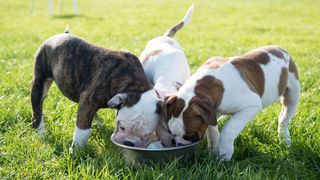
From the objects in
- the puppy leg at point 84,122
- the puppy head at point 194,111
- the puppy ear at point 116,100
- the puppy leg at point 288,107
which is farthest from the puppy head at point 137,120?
the puppy leg at point 288,107

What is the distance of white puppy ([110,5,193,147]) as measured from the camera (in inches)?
163

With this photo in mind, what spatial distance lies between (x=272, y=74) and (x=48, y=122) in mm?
2694

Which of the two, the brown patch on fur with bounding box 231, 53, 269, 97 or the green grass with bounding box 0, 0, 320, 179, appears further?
the brown patch on fur with bounding box 231, 53, 269, 97

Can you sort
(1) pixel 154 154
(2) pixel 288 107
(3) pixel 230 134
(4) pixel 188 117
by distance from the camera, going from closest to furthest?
1. (1) pixel 154 154
2. (4) pixel 188 117
3. (3) pixel 230 134
4. (2) pixel 288 107

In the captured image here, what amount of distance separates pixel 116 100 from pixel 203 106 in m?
0.85

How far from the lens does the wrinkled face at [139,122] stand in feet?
13.6

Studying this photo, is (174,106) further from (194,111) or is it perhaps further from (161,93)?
(161,93)

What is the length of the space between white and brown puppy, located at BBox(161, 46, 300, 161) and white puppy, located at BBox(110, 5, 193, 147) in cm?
19

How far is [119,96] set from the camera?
415 cm

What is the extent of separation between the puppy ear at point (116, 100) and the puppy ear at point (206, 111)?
2.45ft

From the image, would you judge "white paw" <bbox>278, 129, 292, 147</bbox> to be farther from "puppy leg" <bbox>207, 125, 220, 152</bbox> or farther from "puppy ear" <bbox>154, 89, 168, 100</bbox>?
"puppy ear" <bbox>154, 89, 168, 100</bbox>

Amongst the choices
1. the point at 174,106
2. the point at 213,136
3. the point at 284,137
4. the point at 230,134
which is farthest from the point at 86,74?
the point at 284,137

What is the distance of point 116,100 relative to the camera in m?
4.11

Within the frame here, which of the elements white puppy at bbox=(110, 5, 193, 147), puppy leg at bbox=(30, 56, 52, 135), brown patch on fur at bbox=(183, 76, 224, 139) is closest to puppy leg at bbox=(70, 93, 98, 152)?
white puppy at bbox=(110, 5, 193, 147)
